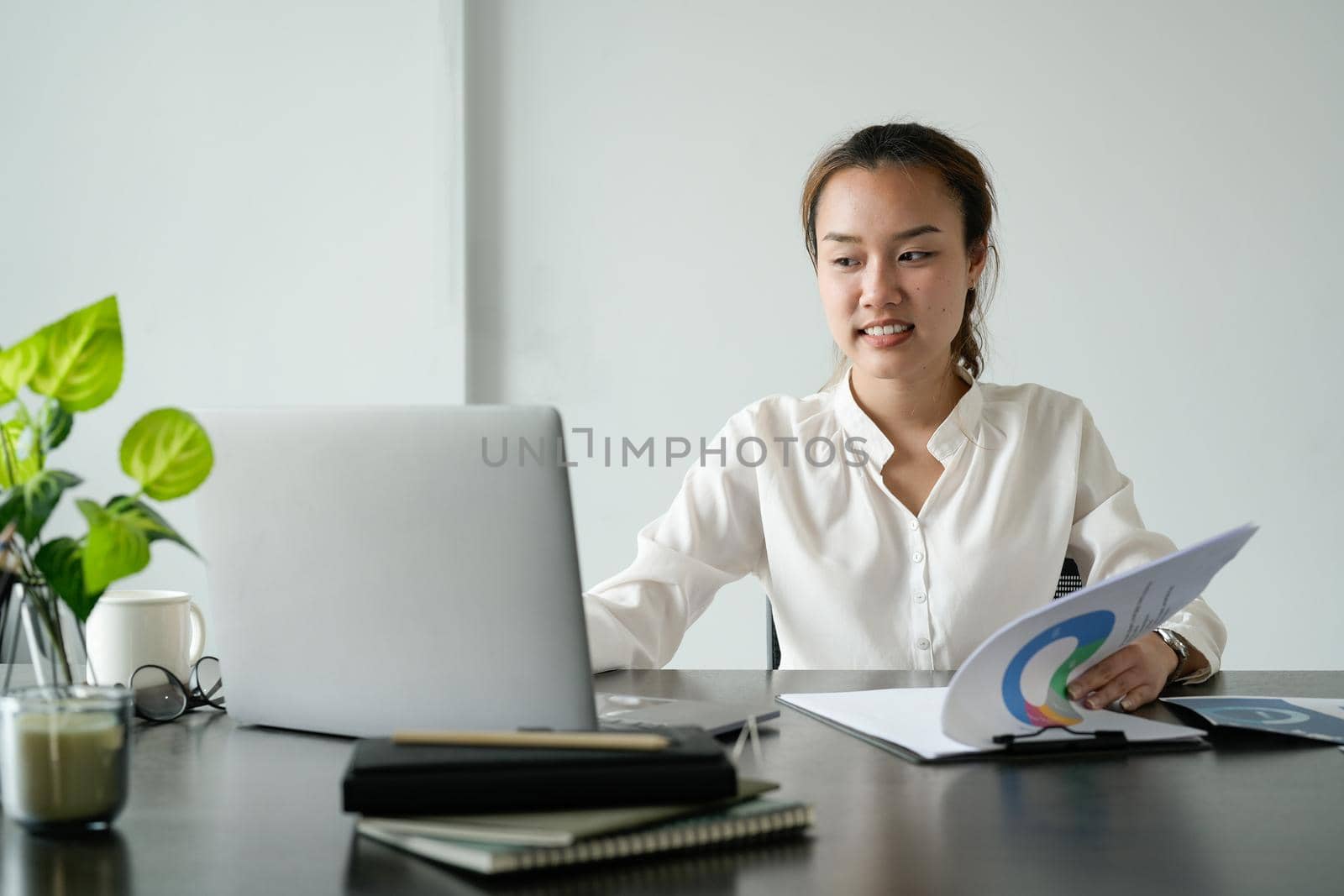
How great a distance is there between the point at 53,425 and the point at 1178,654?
110cm

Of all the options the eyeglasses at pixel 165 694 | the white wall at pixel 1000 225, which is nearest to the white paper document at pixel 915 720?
the eyeglasses at pixel 165 694

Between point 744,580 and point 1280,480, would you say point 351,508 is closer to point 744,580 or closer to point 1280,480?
point 744,580

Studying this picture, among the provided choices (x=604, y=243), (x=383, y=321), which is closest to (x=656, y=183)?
(x=604, y=243)

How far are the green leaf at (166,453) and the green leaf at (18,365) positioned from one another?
2.8 inches

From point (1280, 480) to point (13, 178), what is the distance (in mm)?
3132

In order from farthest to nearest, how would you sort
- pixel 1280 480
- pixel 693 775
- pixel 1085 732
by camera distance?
pixel 1280 480 < pixel 1085 732 < pixel 693 775

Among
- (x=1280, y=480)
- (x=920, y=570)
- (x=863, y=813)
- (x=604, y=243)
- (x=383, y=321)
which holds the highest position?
(x=604, y=243)

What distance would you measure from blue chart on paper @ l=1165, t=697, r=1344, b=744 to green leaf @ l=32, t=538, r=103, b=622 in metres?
0.89

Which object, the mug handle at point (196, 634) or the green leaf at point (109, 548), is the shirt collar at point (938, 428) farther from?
the green leaf at point (109, 548)

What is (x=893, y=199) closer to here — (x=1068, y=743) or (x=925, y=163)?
(x=925, y=163)

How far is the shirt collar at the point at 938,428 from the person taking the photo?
71.6 inches

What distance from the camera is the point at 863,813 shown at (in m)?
0.81

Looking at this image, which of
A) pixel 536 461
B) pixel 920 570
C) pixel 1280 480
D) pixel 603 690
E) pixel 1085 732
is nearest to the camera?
pixel 536 461

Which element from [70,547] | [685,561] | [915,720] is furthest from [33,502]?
[685,561]
